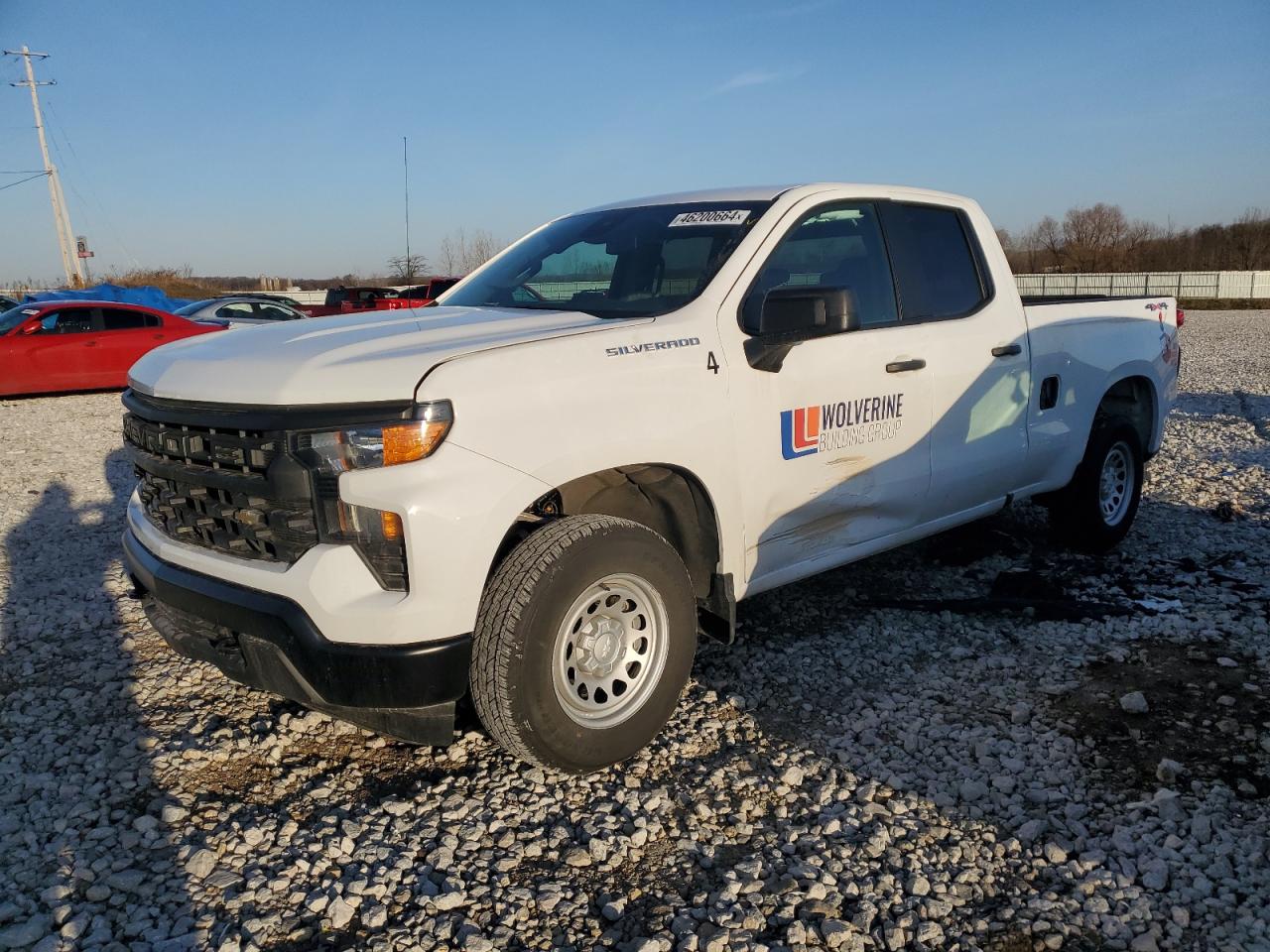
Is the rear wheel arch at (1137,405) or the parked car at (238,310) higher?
the parked car at (238,310)

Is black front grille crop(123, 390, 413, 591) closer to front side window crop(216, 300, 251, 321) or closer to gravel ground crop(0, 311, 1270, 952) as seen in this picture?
gravel ground crop(0, 311, 1270, 952)

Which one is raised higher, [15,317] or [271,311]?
[15,317]

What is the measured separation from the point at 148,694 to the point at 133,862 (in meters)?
1.32

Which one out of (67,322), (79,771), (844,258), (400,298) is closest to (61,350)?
(67,322)

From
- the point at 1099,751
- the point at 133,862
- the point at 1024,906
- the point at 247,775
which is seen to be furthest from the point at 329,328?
the point at 1099,751

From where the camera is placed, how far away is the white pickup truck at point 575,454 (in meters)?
2.76

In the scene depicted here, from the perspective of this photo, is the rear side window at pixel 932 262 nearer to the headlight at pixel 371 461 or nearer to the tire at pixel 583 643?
the tire at pixel 583 643

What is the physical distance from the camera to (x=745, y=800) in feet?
10.3

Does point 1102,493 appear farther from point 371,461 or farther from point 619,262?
point 371,461

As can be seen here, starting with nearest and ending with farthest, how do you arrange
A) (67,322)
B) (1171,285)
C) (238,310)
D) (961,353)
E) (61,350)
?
(961,353) < (61,350) < (67,322) < (238,310) < (1171,285)

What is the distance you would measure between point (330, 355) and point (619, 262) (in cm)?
159

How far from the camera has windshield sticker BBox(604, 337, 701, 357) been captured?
10.4 feet

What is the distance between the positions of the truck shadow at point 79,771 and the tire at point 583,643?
1.07 m

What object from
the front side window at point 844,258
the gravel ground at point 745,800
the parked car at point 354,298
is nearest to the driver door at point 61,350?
the parked car at point 354,298
